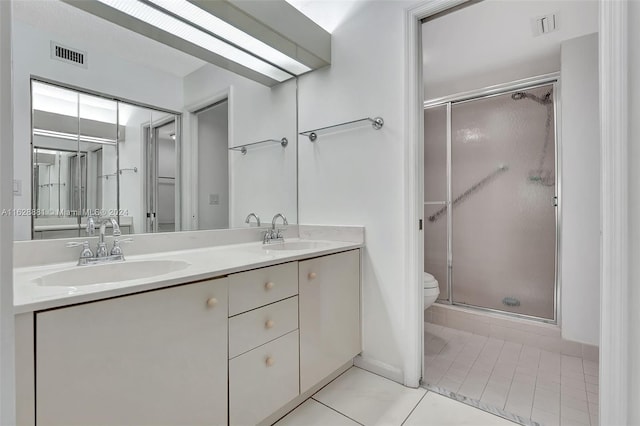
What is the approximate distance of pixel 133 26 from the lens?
1433 mm

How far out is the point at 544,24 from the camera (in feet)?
6.61

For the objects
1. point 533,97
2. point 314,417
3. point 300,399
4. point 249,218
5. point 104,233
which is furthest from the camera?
point 533,97

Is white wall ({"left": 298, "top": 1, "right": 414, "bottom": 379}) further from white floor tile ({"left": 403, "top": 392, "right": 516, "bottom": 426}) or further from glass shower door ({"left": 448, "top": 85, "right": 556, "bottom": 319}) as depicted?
glass shower door ({"left": 448, "top": 85, "right": 556, "bottom": 319})

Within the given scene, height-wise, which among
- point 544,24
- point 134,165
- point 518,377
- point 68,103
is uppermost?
point 544,24

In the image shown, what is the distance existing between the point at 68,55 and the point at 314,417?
1943 mm

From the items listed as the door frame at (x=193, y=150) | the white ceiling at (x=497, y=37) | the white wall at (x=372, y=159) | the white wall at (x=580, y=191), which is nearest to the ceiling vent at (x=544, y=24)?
the white ceiling at (x=497, y=37)

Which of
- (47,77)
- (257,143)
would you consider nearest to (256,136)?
(257,143)

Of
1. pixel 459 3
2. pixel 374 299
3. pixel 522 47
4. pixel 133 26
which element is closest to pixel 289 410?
pixel 374 299

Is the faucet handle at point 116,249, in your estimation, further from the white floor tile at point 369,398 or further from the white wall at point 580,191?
the white wall at point 580,191

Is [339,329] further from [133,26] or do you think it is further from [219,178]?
[133,26]

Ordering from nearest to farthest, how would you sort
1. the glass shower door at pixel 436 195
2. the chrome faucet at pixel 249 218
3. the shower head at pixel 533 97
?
the chrome faucet at pixel 249 218
the shower head at pixel 533 97
the glass shower door at pixel 436 195

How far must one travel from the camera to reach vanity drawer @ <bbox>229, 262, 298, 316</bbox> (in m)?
1.17

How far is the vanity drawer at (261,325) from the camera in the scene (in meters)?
1.16

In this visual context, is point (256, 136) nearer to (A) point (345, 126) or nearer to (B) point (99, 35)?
(A) point (345, 126)
